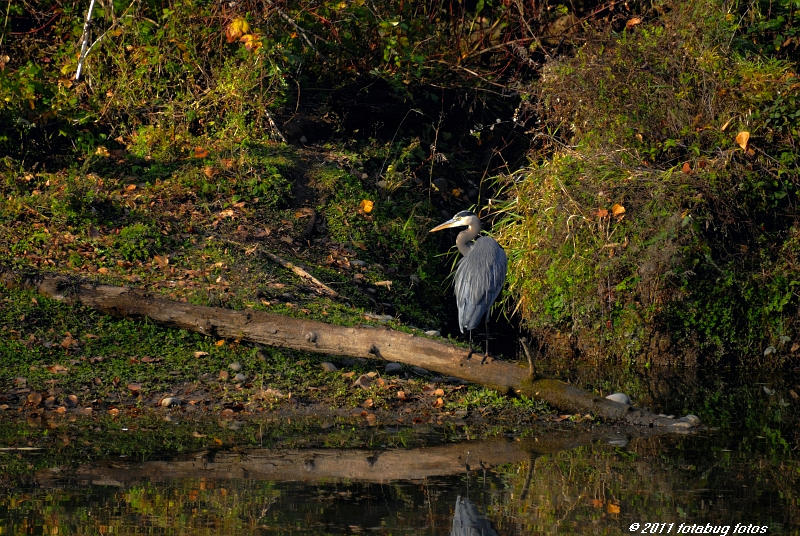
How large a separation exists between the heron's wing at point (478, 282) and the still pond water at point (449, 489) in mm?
1389

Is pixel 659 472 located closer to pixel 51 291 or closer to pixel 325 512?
pixel 325 512

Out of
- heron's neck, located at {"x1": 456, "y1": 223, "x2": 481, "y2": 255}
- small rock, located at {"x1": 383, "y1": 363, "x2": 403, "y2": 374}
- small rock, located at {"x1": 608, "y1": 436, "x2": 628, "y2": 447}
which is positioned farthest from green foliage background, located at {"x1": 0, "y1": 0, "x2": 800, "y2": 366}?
small rock, located at {"x1": 608, "y1": 436, "x2": 628, "y2": 447}

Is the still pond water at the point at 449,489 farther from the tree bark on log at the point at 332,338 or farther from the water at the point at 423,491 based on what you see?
the tree bark on log at the point at 332,338

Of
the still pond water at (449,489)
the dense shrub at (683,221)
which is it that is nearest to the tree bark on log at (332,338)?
the still pond water at (449,489)

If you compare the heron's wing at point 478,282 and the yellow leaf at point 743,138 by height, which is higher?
the yellow leaf at point 743,138

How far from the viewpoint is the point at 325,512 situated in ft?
16.7

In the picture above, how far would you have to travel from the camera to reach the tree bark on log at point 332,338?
702cm

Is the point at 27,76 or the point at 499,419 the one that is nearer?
the point at 499,419

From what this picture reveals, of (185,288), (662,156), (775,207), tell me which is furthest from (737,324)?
(185,288)

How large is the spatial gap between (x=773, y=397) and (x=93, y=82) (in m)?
8.83

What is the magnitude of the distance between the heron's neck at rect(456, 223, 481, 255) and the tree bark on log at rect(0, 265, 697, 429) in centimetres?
162

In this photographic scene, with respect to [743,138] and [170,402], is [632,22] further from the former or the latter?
[170,402]

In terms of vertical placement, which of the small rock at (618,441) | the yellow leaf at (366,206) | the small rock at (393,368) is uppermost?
the yellow leaf at (366,206)

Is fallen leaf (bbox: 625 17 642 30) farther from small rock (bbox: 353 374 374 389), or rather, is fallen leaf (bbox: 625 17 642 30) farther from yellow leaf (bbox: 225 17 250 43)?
small rock (bbox: 353 374 374 389)
